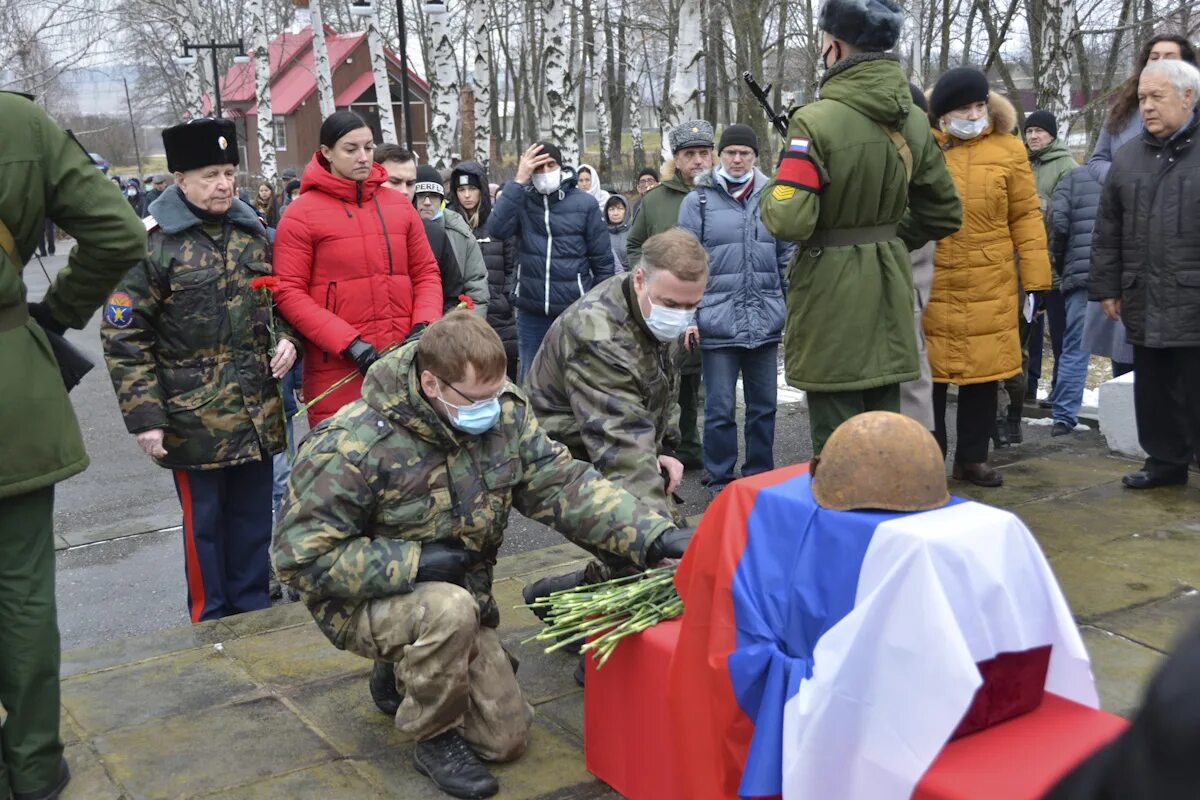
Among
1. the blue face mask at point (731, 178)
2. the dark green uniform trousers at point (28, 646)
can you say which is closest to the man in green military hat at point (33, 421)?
the dark green uniform trousers at point (28, 646)

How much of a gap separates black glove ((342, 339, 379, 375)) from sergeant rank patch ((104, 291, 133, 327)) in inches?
33.8

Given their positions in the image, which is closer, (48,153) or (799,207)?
(48,153)

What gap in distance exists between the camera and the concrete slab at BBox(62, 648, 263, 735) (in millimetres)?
4301

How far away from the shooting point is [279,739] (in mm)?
4074

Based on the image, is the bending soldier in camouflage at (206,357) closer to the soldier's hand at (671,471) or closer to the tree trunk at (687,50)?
the soldier's hand at (671,471)

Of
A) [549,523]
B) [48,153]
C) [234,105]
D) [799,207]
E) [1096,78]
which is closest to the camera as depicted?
[48,153]

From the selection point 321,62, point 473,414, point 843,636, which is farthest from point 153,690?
point 321,62

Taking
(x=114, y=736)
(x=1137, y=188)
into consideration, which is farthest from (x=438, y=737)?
(x=1137, y=188)

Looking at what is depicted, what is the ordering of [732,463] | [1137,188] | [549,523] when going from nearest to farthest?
[549,523]
[1137,188]
[732,463]

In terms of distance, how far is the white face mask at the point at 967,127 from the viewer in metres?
6.21

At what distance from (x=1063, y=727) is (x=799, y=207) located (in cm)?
266

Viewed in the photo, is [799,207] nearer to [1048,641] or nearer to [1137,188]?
[1137,188]

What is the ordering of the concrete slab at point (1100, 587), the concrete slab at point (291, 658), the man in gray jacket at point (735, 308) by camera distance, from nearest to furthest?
the concrete slab at point (291, 658) → the concrete slab at point (1100, 587) → the man in gray jacket at point (735, 308)

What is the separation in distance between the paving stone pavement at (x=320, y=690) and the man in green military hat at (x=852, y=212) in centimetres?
117
